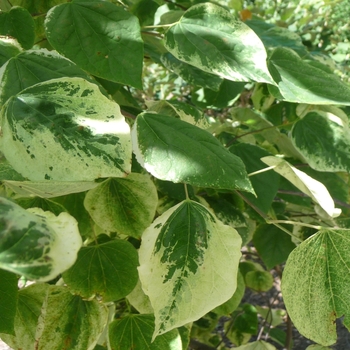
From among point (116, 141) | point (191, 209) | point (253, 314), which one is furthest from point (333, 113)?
point (253, 314)

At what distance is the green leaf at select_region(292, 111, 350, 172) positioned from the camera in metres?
0.73

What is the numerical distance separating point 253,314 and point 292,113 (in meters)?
0.72

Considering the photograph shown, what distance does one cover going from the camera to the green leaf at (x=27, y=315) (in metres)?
0.65

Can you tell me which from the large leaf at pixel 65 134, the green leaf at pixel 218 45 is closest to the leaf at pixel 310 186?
the green leaf at pixel 218 45

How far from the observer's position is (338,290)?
0.54 metres

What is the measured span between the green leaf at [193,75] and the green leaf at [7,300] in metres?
0.42

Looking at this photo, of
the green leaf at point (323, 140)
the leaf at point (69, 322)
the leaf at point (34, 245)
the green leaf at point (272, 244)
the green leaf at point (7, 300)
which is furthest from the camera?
the green leaf at point (272, 244)

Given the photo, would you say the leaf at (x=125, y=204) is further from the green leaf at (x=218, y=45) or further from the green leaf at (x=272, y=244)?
the green leaf at (x=272, y=244)

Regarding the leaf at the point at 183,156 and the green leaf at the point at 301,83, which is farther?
the green leaf at the point at 301,83

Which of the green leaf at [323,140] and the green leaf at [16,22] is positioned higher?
the green leaf at [16,22]

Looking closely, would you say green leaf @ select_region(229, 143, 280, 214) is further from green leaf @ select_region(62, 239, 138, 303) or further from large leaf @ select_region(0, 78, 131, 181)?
large leaf @ select_region(0, 78, 131, 181)

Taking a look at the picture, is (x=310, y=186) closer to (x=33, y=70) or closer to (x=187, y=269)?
(x=187, y=269)

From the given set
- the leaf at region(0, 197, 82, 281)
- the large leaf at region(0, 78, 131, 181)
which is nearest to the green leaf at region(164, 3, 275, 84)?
the large leaf at region(0, 78, 131, 181)

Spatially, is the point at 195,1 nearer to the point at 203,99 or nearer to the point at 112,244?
the point at 203,99
